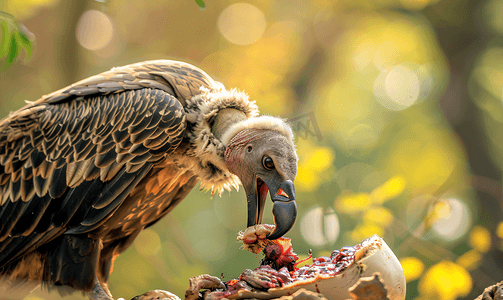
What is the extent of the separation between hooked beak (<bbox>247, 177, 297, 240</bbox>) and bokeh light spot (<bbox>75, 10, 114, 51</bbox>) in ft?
18.7

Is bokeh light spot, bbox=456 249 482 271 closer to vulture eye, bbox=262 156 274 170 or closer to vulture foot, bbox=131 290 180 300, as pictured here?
vulture eye, bbox=262 156 274 170

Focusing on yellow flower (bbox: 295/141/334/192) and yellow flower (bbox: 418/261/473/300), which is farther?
yellow flower (bbox: 295/141/334/192)

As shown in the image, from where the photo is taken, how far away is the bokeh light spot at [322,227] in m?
4.46

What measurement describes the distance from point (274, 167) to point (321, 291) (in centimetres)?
89

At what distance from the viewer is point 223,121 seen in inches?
118

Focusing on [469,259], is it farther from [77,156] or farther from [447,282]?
[77,156]

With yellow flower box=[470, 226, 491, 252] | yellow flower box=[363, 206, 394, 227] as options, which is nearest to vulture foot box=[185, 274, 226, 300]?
yellow flower box=[363, 206, 394, 227]

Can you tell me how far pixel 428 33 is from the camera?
24.3 feet

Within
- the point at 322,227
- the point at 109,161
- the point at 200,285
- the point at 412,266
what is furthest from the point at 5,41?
the point at 412,266

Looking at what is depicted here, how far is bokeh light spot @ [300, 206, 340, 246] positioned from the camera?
4457mm

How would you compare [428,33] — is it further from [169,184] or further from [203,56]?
[169,184]

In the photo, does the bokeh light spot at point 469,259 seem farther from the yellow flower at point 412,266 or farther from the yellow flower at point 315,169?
the yellow flower at point 315,169

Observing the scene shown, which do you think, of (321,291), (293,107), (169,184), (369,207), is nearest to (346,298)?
(321,291)

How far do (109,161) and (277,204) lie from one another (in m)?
1.20
